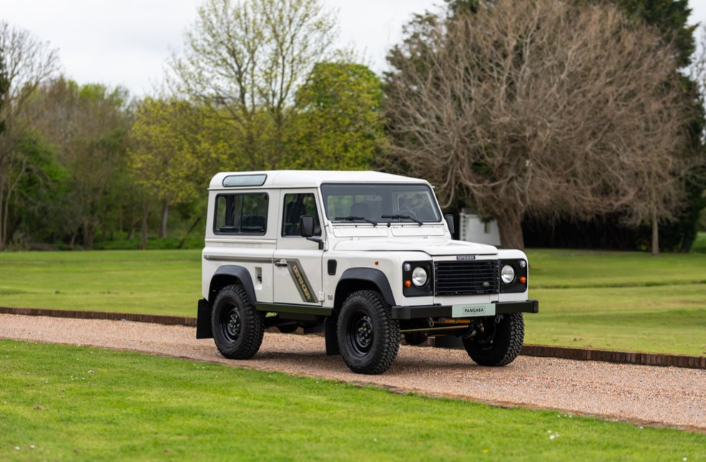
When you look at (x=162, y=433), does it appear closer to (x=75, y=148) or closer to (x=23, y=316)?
(x=23, y=316)

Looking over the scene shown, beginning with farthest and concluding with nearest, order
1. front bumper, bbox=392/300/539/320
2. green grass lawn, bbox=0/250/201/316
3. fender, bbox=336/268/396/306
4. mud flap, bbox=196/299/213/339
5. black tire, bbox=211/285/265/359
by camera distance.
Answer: green grass lawn, bbox=0/250/201/316, mud flap, bbox=196/299/213/339, black tire, bbox=211/285/265/359, fender, bbox=336/268/396/306, front bumper, bbox=392/300/539/320

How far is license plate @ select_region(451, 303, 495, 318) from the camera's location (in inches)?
504

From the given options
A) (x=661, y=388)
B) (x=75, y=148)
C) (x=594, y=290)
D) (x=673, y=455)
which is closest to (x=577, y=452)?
(x=673, y=455)

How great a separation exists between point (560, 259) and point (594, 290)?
67.2 ft

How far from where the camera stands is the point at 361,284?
13.2 m

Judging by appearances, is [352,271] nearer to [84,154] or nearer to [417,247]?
[417,247]

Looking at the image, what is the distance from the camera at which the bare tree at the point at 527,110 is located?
40.7 m

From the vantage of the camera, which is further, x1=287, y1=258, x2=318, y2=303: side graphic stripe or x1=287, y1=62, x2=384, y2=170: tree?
x1=287, y1=62, x2=384, y2=170: tree

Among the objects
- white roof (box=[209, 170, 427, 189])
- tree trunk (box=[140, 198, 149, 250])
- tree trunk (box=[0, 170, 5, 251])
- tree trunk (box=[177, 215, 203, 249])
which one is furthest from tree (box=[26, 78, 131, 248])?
white roof (box=[209, 170, 427, 189])

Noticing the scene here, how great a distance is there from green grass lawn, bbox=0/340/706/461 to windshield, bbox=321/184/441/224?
2.88m

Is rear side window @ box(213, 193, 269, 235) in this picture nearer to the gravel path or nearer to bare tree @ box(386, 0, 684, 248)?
the gravel path

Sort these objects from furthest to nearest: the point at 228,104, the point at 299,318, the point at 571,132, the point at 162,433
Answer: the point at 228,104
the point at 571,132
the point at 299,318
the point at 162,433

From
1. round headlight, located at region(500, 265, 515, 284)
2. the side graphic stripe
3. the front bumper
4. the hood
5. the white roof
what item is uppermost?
the white roof

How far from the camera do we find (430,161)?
4222 cm
